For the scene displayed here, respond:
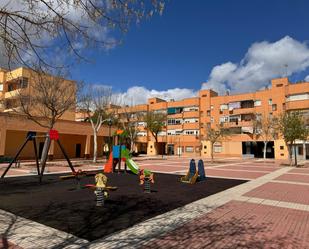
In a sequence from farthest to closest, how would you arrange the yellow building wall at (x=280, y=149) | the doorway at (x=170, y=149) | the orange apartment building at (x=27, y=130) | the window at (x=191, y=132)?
the doorway at (x=170, y=149) < the window at (x=191, y=132) < the yellow building wall at (x=280, y=149) < the orange apartment building at (x=27, y=130)

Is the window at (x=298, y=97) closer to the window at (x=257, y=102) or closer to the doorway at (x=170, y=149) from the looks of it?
the window at (x=257, y=102)

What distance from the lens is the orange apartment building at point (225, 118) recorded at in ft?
157

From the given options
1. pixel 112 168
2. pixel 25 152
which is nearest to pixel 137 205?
pixel 112 168

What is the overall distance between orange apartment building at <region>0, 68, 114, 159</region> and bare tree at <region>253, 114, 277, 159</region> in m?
27.1

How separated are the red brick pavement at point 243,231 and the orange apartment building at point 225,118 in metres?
43.3

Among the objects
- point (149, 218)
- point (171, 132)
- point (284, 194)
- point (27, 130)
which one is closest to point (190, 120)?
point (171, 132)

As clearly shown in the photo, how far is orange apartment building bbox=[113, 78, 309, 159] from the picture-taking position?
47.7m

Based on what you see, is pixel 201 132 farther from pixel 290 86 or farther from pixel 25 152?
pixel 25 152

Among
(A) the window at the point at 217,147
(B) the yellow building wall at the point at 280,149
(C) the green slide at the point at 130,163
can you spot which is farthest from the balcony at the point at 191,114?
(C) the green slide at the point at 130,163

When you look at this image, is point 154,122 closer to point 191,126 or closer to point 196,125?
point 191,126

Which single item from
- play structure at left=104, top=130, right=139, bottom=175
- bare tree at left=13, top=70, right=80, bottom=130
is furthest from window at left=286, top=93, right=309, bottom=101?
play structure at left=104, top=130, right=139, bottom=175

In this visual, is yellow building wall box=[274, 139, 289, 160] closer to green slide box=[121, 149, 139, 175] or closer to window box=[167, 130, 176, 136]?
window box=[167, 130, 176, 136]

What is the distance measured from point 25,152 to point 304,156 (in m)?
43.1

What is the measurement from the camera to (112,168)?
19719mm
